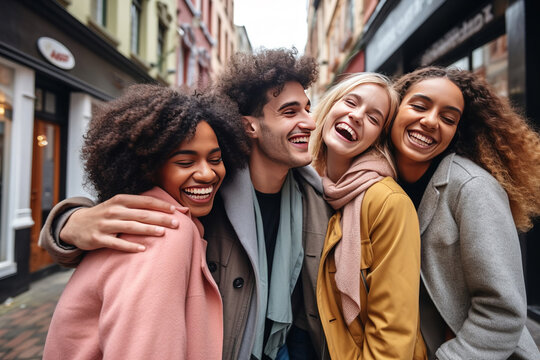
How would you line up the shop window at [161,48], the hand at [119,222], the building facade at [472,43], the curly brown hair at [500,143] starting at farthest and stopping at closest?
1. the shop window at [161,48]
2. the building facade at [472,43]
3. the curly brown hair at [500,143]
4. the hand at [119,222]

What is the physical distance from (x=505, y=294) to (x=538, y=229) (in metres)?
2.63

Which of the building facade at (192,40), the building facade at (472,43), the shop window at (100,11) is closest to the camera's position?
the building facade at (472,43)

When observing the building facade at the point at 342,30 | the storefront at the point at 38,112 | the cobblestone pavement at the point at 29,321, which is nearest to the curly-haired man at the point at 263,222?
the cobblestone pavement at the point at 29,321

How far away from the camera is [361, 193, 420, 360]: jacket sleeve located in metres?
1.35

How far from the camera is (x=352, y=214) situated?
5.08 ft

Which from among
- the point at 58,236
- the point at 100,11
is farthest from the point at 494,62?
the point at 100,11

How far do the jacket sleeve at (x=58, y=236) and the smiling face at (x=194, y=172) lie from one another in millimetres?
461

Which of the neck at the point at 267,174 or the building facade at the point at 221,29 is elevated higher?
the building facade at the point at 221,29

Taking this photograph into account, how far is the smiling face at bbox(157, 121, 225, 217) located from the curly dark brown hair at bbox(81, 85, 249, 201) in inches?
1.5

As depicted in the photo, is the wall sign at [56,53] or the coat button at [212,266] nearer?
the coat button at [212,266]

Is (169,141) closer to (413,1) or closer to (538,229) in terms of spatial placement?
(538,229)

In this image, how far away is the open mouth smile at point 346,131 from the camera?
1.80m

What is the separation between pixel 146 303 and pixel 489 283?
1.39 meters

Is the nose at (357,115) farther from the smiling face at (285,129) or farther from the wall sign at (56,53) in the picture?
the wall sign at (56,53)
